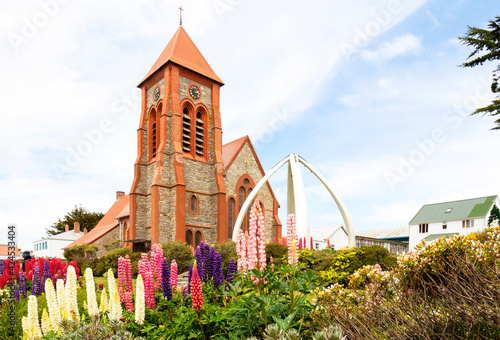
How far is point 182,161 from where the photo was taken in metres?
29.0

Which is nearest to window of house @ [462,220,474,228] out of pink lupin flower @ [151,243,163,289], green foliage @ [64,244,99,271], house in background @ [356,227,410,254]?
house in background @ [356,227,410,254]

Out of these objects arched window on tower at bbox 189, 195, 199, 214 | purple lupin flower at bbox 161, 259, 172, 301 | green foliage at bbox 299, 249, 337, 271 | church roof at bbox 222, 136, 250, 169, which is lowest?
green foliage at bbox 299, 249, 337, 271

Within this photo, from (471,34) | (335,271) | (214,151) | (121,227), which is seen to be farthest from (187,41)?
(335,271)

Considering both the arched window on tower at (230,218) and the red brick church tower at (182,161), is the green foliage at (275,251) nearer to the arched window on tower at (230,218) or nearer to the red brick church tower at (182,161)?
the red brick church tower at (182,161)

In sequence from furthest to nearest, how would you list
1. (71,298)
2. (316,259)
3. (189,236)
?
(189,236) → (316,259) → (71,298)

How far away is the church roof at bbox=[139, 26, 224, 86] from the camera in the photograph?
100ft

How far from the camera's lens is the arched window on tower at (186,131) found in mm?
30094

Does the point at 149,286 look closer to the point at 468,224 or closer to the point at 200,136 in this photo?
the point at 200,136

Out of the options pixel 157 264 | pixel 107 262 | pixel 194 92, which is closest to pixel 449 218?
pixel 194 92

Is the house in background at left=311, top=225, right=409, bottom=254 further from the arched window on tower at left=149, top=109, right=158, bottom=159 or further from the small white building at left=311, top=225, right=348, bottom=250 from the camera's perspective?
the arched window on tower at left=149, top=109, right=158, bottom=159

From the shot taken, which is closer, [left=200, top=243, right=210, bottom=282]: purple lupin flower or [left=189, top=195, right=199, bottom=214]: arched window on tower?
[left=200, top=243, right=210, bottom=282]: purple lupin flower

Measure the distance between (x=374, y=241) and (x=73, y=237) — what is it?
3963 cm

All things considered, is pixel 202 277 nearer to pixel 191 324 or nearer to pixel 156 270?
pixel 156 270

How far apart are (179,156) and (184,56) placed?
9478 mm
